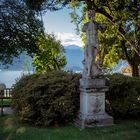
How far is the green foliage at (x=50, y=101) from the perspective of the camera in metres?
12.5

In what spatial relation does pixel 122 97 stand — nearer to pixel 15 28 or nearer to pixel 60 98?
pixel 60 98

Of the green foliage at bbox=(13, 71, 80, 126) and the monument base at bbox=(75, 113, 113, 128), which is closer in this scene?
the monument base at bbox=(75, 113, 113, 128)

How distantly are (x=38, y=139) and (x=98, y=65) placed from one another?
3.50m

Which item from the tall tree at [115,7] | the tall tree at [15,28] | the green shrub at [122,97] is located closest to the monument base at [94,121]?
the green shrub at [122,97]

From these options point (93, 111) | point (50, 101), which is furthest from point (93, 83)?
point (50, 101)

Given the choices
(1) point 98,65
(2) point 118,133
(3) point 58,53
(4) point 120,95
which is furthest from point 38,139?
(3) point 58,53

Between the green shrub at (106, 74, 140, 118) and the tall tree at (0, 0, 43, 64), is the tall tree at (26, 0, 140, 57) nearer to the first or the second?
the tall tree at (0, 0, 43, 64)

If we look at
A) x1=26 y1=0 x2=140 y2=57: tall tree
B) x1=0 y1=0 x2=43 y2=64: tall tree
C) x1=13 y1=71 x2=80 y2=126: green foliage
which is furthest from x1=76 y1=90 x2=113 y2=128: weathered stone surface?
x1=0 y1=0 x2=43 y2=64: tall tree

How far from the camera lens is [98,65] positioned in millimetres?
12461

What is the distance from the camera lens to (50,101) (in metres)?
12.6

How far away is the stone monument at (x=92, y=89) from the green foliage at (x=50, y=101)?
0.45m

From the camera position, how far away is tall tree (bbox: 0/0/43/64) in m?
26.3

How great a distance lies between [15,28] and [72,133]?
17047 mm

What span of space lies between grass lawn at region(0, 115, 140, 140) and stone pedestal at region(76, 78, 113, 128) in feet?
1.11
